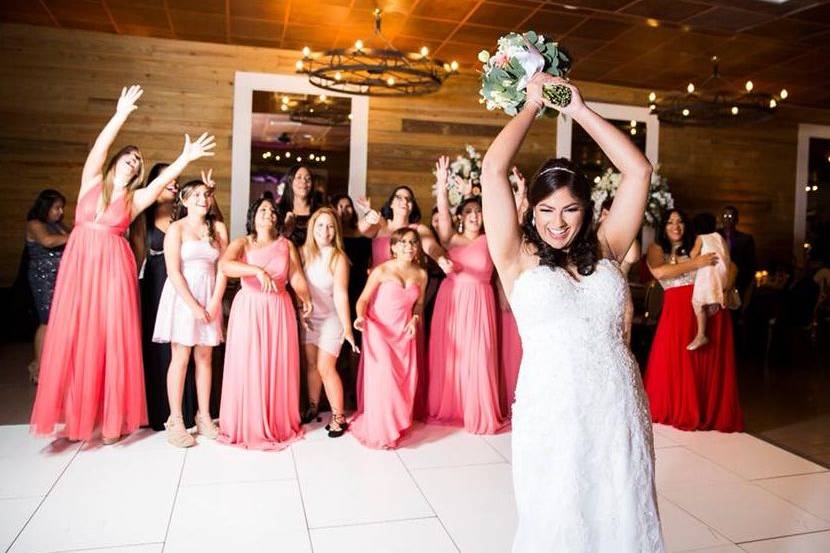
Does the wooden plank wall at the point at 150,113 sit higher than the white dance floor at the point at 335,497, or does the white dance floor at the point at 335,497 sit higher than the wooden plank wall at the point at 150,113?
the wooden plank wall at the point at 150,113

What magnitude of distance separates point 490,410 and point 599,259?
9.29 feet

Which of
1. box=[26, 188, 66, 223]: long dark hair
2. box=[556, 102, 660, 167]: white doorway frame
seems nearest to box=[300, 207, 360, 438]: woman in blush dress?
box=[26, 188, 66, 223]: long dark hair

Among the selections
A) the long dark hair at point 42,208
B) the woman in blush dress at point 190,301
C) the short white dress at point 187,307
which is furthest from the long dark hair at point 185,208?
the long dark hair at point 42,208

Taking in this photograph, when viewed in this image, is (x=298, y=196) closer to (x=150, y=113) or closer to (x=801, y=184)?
(x=150, y=113)

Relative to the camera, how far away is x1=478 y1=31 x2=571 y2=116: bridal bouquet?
5.99ft

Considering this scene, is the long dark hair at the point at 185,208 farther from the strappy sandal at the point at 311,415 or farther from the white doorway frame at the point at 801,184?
the white doorway frame at the point at 801,184

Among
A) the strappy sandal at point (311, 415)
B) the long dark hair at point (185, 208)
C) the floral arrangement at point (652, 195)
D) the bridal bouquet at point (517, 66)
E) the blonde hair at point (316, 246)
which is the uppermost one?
the floral arrangement at point (652, 195)

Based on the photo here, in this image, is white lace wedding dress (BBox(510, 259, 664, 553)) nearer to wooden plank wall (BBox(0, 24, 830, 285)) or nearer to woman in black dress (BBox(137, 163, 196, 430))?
woman in black dress (BBox(137, 163, 196, 430))

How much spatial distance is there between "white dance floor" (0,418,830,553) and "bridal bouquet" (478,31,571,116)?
1.89 m

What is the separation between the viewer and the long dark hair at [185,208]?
418cm

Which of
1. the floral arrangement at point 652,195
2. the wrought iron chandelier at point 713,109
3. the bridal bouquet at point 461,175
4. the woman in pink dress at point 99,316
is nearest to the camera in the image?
the woman in pink dress at point 99,316

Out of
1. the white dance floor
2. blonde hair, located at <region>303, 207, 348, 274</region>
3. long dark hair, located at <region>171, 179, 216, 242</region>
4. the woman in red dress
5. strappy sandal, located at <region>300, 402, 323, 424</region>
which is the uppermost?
long dark hair, located at <region>171, 179, 216, 242</region>

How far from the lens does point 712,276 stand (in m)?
4.66

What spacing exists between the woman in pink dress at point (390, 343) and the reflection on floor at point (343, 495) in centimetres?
17
